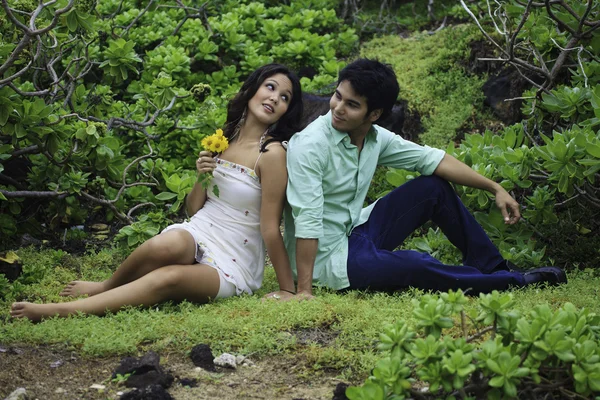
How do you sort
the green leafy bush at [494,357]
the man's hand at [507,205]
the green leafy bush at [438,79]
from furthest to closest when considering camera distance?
1. the green leafy bush at [438,79]
2. the man's hand at [507,205]
3. the green leafy bush at [494,357]

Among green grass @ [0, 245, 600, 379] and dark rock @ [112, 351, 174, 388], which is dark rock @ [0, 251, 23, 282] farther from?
dark rock @ [112, 351, 174, 388]

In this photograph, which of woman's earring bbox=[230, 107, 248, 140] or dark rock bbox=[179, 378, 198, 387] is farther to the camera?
woman's earring bbox=[230, 107, 248, 140]

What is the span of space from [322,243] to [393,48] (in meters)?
4.30

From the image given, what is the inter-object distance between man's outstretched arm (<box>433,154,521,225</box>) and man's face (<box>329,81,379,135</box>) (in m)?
0.48

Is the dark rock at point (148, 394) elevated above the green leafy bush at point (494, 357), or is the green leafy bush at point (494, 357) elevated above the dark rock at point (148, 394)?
the green leafy bush at point (494, 357)

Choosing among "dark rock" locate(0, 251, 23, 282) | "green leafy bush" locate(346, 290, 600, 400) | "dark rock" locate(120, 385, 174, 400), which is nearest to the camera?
"green leafy bush" locate(346, 290, 600, 400)

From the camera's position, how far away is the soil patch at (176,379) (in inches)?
121

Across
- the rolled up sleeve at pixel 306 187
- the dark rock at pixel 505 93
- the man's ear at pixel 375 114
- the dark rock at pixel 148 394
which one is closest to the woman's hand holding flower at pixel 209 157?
the rolled up sleeve at pixel 306 187

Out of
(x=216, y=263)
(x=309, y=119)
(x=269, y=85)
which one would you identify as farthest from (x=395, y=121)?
(x=216, y=263)

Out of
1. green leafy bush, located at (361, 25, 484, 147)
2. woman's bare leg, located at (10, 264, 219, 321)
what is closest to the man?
woman's bare leg, located at (10, 264, 219, 321)

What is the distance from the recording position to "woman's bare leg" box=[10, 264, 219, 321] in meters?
3.82

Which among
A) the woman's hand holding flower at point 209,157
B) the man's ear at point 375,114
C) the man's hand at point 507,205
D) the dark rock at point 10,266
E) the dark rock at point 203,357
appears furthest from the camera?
the dark rock at point 10,266

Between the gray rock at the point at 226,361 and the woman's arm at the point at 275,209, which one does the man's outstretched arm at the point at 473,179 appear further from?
the gray rock at the point at 226,361

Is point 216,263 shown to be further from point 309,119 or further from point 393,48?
point 393,48
